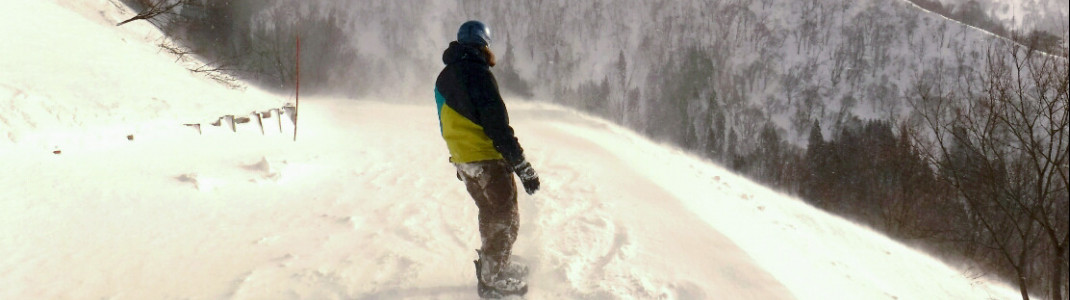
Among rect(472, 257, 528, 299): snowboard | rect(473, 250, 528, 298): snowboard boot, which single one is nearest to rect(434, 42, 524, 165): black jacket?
rect(473, 250, 528, 298): snowboard boot

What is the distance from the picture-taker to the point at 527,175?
3365 millimetres

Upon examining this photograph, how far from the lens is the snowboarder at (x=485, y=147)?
A: 10.5 ft

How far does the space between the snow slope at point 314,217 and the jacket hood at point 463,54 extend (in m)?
1.67

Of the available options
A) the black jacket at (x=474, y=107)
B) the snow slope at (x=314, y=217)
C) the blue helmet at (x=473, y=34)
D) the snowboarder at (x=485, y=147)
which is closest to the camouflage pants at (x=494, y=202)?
the snowboarder at (x=485, y=147)

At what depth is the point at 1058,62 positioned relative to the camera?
32.9 feet

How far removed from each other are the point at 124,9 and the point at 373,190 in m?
16.1

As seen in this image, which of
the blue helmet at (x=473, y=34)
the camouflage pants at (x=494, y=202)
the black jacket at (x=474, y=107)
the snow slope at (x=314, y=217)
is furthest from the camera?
the snow slope at (x=314, y=217)

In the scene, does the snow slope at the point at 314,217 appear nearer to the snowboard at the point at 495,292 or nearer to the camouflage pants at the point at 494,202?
the snowboard at the point at 495,292

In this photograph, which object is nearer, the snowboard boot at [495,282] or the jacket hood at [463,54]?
the jacket hood at [463,54]

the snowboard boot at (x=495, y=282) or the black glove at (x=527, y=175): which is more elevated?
the black glove at (x=527, y=175)

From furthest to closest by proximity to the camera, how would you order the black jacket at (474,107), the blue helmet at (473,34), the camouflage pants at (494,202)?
the camouflage pants at (494,202)
the blue helmet at (473,34)
the black jacket at (474,107)

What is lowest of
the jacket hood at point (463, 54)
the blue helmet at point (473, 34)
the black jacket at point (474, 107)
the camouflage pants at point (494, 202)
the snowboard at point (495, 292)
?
the snowboard at point (495, 292)

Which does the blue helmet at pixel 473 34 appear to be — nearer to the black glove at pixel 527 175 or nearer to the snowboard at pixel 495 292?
the black glove at pixel 527 175

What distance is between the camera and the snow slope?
390 centimetres
